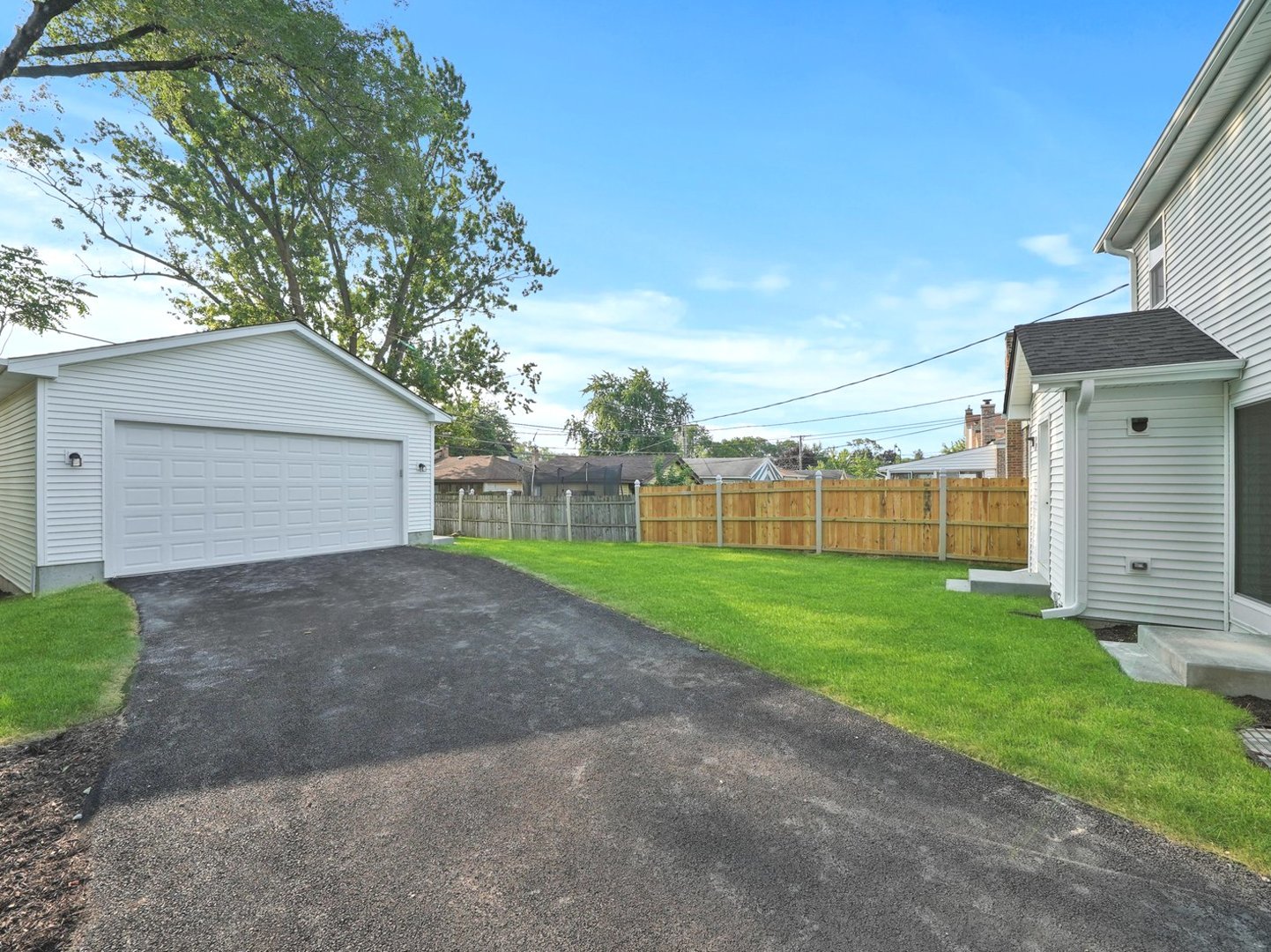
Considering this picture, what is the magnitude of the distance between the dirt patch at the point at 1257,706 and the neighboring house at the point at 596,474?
26.7m

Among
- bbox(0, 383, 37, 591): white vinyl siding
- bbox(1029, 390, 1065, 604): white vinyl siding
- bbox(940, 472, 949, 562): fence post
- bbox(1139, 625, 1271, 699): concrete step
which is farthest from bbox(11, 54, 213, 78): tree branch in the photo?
bbox(1139, 625, 1271, 699): concrete step

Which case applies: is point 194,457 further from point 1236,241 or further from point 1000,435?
point 1000,435

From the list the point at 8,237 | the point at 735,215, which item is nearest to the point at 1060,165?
the point at 735,215

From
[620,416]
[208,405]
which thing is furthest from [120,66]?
[620,416]

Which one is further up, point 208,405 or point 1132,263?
point 1132,263

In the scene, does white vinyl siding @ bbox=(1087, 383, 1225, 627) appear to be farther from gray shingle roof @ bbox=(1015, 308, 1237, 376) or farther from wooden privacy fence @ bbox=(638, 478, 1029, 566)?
wooden privacy fence @ bbox=(638, 478, 1029, 566)

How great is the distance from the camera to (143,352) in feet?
26.6

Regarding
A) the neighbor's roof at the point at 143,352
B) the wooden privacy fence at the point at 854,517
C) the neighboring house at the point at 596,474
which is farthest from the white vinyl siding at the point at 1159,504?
the neighboring house at the point at 596,474

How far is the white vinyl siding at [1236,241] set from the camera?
473cm

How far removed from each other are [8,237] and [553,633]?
17099 millimetres

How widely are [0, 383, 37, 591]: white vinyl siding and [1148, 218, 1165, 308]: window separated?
15072 mm

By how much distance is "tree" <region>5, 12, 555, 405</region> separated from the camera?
1093cm

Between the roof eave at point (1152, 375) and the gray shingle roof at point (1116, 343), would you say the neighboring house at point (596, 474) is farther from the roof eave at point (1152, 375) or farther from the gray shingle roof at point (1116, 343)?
the roof eave at point (1152, 375)

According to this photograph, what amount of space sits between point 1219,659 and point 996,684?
156 cm
